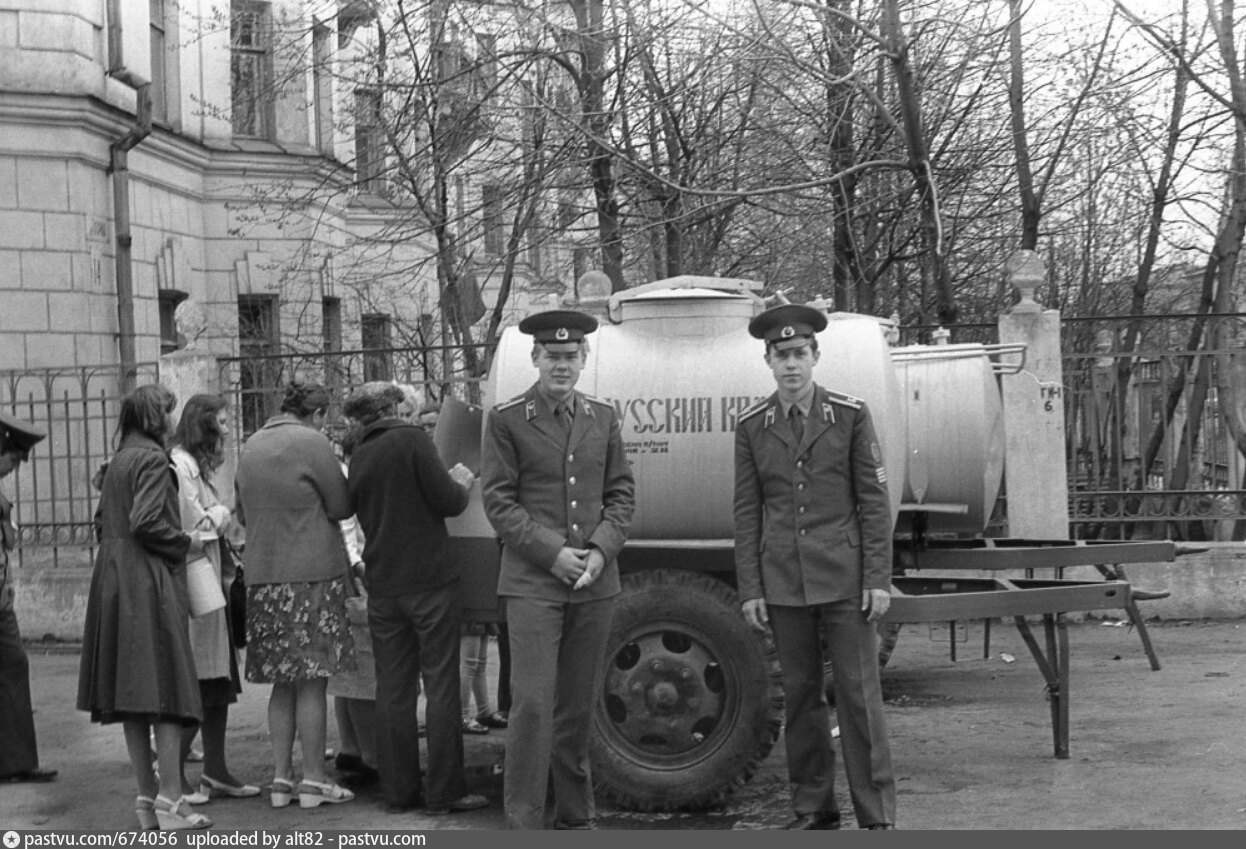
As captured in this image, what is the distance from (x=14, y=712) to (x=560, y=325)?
371cm

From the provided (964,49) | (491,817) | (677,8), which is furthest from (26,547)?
(964,49)

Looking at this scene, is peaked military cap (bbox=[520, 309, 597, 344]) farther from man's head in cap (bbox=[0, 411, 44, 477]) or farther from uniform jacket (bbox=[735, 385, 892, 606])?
man's head in cap (bbox=[0, 411, 44, 477])

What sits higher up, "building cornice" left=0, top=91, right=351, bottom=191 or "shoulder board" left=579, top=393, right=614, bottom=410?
"building cornice" left=0, top=91, right=351, bottom=191

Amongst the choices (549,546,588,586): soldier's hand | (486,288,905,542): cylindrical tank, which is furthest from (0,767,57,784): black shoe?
(549,546,588,586): soldier's hand

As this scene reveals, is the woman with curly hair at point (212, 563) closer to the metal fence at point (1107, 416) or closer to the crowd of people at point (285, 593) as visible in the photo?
the crowd of people at point (285, 593)

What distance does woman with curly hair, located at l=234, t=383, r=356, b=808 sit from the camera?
7223 millimetres

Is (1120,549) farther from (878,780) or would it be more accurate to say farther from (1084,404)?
(1084,404)

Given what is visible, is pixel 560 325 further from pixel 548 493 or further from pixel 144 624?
pixel 144 624

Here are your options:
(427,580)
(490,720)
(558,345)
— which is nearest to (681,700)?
(427,580)

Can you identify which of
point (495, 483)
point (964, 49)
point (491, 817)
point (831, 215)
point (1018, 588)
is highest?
point (964, 49)

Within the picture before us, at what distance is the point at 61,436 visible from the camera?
14.8 metres

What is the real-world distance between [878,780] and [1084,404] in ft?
22.2

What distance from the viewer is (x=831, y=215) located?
47.8 feet

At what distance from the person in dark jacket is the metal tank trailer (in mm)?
305
